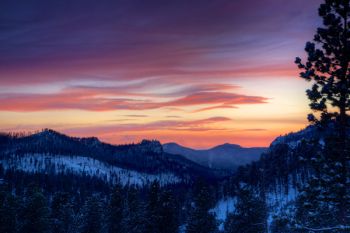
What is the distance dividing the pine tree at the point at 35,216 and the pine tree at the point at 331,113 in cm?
4693

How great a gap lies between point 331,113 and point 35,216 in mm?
49918

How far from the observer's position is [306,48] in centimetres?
1947

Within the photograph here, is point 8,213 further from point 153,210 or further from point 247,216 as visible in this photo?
point 247,216

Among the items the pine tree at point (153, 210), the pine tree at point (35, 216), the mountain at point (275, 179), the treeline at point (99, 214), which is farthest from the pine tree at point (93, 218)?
the mountain at point (275, 179)

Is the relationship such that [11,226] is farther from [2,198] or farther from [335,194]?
[335,194]

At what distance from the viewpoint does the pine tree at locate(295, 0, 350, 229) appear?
1873 centimetres

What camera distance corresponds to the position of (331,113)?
62.7 ft

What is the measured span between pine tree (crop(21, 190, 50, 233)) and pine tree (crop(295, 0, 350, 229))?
4693cm

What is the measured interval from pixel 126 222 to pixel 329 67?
2122 inches

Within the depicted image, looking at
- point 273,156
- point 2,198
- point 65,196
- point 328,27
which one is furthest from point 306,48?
point 273,156

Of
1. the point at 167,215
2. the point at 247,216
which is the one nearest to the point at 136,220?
the point at 167,215

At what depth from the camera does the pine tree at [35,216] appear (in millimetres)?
55000

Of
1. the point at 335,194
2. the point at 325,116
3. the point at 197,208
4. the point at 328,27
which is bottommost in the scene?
the point at 197,208

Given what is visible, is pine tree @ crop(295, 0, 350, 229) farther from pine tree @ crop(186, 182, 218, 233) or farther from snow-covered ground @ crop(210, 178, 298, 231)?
snow-covered ground @ crop(210, 178, 298, 231)
